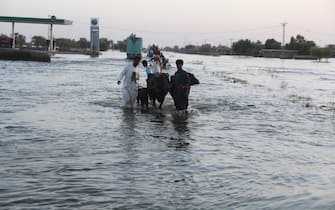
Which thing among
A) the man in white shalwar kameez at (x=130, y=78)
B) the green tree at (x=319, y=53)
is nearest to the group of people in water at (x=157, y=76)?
the man in white shalwar kameez at (x=130, y=78)

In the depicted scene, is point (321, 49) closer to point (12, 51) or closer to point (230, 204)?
point (12, 51)

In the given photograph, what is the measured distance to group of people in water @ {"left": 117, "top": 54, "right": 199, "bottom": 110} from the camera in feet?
50.5

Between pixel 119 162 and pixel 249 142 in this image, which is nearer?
pixel 119 162

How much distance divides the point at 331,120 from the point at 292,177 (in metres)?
9.04

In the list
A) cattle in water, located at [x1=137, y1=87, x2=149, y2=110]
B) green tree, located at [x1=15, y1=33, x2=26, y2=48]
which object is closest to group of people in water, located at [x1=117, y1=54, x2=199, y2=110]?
cattle in water, located at [x1=137, y1=87, x2=149, y2=110]

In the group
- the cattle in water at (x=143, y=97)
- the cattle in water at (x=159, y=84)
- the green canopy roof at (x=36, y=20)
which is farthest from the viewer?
the green canopy roof at (x=36, y=20)

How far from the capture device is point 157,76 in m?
16.5

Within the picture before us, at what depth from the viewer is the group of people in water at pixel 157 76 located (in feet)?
50.5

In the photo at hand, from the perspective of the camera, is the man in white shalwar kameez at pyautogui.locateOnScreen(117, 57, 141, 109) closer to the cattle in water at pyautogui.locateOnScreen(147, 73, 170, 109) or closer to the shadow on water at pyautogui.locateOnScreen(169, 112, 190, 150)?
the cattle in water at pyautogui.locateOnScreen(147, 73, 170, 109)

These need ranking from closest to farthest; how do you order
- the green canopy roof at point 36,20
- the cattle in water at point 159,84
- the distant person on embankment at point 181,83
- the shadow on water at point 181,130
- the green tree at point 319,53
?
the shadow on water at point 181,130, the distant person on embankment at point 181,83, the cattle in water at point 159,84, the green canopy roof at point 36,20, the green tree at point 319,53

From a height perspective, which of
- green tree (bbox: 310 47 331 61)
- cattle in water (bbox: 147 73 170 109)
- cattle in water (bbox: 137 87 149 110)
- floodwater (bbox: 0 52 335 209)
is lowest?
floodwater (bbox: 0 52 335 209)

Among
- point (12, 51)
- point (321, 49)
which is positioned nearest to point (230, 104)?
point (12, 51)

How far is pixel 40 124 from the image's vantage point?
13383 mm

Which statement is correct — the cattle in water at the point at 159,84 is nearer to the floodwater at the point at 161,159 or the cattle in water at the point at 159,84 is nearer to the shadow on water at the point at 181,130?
the floodwater at the point at 161,159
